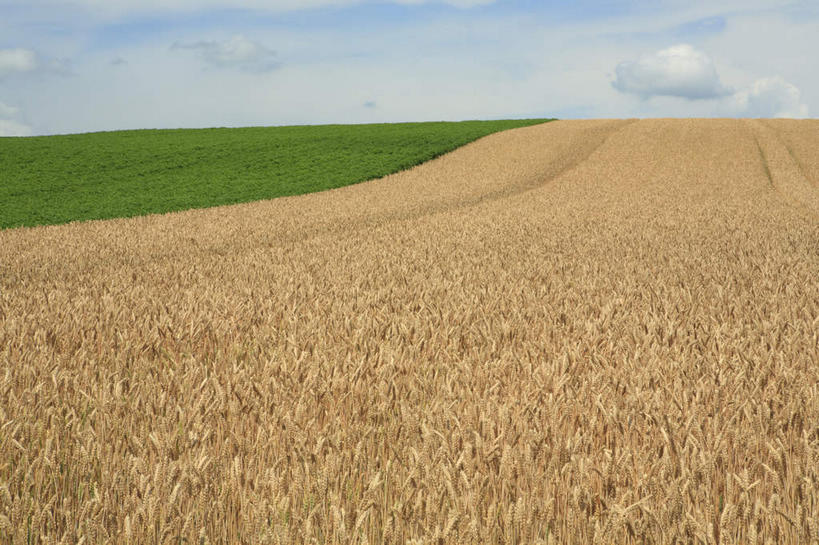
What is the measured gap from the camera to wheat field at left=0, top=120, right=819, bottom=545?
213cm

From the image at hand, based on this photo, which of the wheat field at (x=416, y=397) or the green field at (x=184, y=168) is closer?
the wheat field at (x=416, y=397)

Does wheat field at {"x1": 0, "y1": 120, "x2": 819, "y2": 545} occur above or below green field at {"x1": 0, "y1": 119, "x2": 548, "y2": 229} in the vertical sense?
below

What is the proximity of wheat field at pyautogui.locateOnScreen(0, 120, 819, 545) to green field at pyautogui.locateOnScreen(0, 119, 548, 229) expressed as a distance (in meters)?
15.3

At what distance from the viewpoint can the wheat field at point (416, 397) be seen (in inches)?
83.8

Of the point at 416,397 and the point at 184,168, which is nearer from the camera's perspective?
the point at 416,397

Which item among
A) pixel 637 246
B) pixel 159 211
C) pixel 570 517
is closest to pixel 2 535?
pixel 570 517

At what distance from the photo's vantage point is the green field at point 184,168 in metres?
23.5

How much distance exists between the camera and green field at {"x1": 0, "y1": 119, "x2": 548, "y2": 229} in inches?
927

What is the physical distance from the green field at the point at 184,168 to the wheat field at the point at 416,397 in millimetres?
15285

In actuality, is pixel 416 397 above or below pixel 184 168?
below

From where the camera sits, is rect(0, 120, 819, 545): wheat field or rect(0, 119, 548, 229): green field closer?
rect(0, 120, 819, 545): wheat field

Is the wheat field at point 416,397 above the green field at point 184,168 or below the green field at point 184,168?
below

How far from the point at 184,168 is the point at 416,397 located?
34.7 metres

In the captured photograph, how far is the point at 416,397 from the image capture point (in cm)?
343
